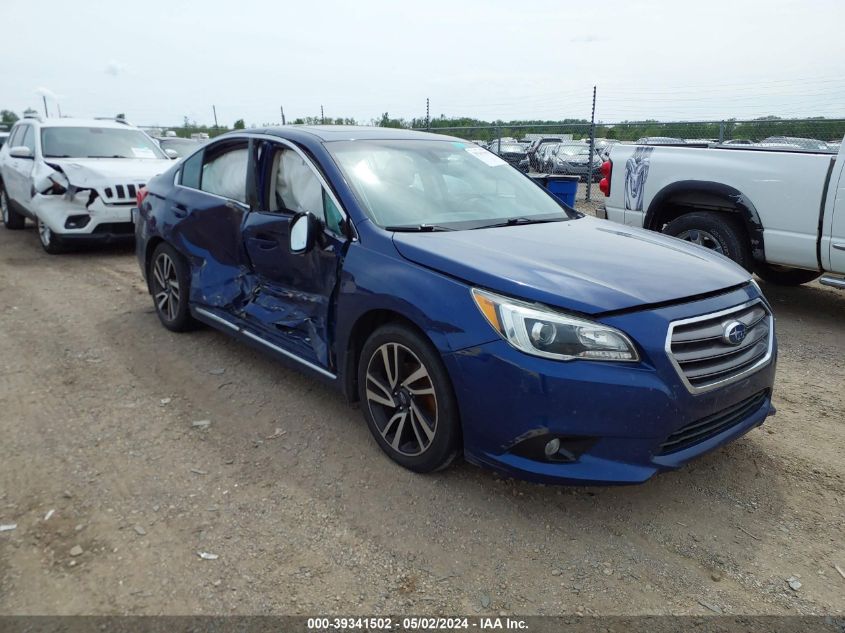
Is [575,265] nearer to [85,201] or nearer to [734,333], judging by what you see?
[734,333]

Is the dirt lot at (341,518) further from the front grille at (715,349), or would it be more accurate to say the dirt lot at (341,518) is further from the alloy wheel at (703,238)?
the alloy wheel at (703,238)

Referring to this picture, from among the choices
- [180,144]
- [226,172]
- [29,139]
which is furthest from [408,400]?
[180,144]

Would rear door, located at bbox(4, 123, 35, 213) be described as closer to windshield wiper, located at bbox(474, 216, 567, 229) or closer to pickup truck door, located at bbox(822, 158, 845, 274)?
windshield wiper, located at bbox(474, 216, 567, 229)

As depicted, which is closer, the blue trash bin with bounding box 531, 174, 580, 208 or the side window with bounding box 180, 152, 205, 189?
the side window with bounding box 180, 152, 205, 189

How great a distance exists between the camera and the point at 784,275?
6957 millimetres

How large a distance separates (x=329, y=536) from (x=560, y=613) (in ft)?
3.29

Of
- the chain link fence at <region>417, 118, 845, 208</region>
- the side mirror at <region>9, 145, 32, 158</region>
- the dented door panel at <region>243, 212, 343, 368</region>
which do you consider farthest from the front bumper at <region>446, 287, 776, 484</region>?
the side mirror at <region>9, 145, 32, 158</region>

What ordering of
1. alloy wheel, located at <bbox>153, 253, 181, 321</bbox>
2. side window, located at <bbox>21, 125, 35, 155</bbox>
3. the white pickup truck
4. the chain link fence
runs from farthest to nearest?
1. the chain link fence
2. side window, located at <bbox>21, 125, 35, 155</bbox>
3. the white pickup truck
4. alloy wheel, located at <bbox>153, 253, 181, 321</bbox>

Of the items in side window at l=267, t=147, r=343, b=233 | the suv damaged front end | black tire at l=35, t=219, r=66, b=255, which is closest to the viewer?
side window at l=267, t=147, r=343, b=233

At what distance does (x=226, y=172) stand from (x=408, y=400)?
7.91 feet

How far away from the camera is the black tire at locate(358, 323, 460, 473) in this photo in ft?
9.76

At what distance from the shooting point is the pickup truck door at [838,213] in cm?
546

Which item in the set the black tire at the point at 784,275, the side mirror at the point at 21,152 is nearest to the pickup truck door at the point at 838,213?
the black tire at the point at 784,275

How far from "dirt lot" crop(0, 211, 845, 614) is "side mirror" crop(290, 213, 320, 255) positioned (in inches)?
41.2
